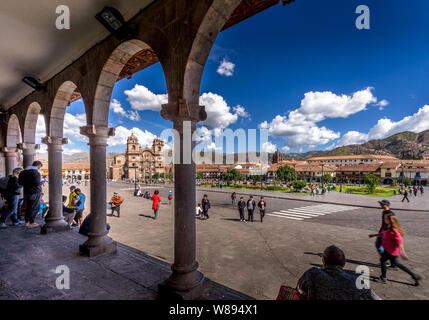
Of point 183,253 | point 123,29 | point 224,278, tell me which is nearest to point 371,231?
point 224,278

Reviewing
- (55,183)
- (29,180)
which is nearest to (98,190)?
(55,183)

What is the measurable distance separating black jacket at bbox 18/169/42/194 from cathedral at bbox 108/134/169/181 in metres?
69.6

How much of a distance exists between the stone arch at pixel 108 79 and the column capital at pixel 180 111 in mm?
1853

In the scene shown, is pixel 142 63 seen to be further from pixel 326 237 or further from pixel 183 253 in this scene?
pixel 326 237

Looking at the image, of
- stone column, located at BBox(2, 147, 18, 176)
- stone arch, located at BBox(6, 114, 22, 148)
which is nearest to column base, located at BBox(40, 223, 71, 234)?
stone column, located at BBox(2, 147, 18, 176)

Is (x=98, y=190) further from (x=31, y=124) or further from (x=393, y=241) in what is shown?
(x=393, y=241)

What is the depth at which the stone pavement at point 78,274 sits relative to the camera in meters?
2.87

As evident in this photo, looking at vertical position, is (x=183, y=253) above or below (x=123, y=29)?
below

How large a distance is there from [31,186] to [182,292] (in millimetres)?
5196

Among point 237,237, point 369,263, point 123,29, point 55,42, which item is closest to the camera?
point 123,29

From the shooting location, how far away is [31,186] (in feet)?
18.0

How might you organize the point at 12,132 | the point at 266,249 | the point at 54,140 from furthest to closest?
1. the point at 12,132
2. the point at 266,249
3. the point at 54,140

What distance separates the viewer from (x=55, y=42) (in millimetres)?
4684
